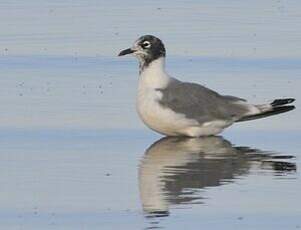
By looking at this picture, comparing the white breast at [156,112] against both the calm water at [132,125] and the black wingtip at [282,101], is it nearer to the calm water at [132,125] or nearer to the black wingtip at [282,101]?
the calm water at [132,125]

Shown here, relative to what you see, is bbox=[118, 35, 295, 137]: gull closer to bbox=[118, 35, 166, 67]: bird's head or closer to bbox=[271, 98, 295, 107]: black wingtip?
bbox=[271, 98, 295, 107]: black wingtip

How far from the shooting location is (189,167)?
42.2 ft

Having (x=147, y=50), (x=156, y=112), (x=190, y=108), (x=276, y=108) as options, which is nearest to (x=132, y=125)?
(x=156, y=112)

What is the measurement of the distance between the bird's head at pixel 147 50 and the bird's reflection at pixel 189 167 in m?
1.02

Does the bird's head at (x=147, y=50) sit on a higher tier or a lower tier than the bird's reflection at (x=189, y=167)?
higher

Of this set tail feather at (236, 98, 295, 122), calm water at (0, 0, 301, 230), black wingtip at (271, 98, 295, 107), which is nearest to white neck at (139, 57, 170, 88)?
calm water at (0, 0, 301, 230)

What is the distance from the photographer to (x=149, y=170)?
12.7m

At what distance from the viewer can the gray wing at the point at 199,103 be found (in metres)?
14.8

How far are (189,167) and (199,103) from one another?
208 cm

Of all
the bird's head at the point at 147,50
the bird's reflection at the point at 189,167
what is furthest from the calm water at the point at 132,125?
the bird's head at the point at 147,50

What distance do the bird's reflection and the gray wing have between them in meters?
Answer: 0.26

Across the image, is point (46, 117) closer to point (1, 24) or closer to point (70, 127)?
point (70, 127)

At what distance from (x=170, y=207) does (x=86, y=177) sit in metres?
1.30

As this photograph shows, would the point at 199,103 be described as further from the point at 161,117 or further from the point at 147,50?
the point at 147,50
